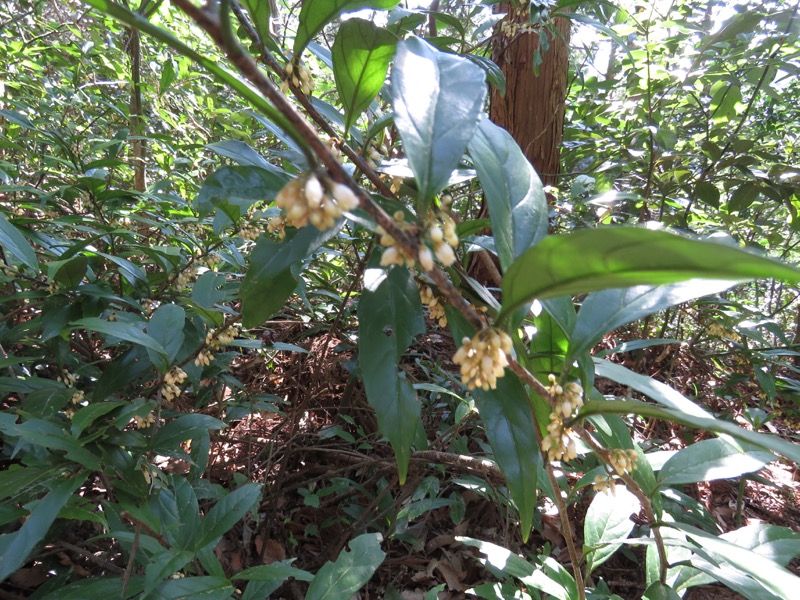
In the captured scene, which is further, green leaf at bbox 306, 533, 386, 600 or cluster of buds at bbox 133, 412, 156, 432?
cluster of buds at bbox 133, 412, 156, 432

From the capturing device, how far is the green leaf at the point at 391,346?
709mm

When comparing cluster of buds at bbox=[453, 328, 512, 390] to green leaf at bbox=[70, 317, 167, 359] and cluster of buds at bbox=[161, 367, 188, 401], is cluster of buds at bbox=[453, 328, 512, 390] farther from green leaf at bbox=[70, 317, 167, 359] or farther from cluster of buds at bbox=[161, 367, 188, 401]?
cluster of buds at bbox=[161, 367, 188, 401]

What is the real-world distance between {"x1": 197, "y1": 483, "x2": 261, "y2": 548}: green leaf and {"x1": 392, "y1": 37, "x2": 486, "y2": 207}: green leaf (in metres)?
0.91

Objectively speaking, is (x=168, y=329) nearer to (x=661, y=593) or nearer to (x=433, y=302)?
(x=433, y=302)

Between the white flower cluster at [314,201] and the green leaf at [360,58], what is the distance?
1.43 ft

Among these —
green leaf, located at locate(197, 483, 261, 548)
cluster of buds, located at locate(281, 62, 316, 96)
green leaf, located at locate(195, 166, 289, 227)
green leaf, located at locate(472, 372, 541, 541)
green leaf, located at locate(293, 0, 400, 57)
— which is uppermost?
green leaf, located at locate(293, 0, 400, 57)

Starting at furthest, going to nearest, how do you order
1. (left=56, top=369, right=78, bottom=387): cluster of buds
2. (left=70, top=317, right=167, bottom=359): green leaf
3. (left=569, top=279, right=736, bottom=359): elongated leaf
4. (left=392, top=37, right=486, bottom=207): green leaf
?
(left=56, top=369, right=78, bottom=387): cluster of buds < (left=70, top=317, right=167, bottom=359): green leaf < (left=569, top=279, right=736, bottom=359): elongated leaf < (left=392, top=37, right=486, bottom=207): green leaf

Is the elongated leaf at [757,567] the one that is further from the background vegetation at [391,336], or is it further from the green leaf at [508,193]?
the green leaf at [508,193]

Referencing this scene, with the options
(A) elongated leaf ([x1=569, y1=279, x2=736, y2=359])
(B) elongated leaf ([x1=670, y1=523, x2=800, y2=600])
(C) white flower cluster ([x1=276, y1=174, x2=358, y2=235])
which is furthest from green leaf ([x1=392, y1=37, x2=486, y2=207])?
(B) elongated leaf ([x1=670, y1=523, x2=800, y2=600])

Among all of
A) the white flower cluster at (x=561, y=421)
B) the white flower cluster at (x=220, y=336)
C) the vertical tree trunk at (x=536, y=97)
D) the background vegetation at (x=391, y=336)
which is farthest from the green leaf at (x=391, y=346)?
the vertical tree trunk at (x=536, y=97)

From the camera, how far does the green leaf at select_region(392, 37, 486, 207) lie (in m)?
0.56

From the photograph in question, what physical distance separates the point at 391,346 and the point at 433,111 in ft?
1.14

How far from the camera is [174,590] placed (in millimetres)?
944

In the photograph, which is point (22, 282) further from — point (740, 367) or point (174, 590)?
point (740, 367)
